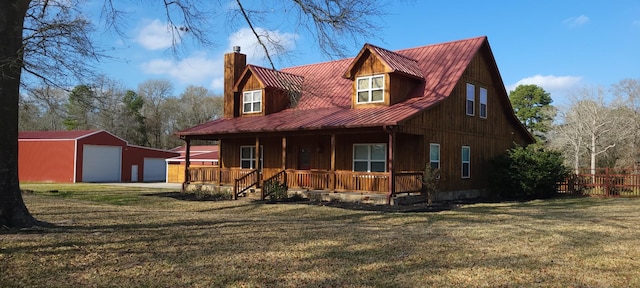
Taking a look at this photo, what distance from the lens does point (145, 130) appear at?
64.5 m

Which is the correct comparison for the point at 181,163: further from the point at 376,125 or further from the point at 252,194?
the point at 376,125

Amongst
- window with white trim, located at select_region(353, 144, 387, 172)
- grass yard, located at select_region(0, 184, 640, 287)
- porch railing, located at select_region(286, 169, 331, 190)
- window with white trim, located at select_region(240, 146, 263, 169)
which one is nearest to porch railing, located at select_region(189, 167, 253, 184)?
window with white trim, located at select_region(240, 146, 263, 169)

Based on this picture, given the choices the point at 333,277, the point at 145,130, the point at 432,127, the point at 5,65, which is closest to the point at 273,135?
the point at 432,127

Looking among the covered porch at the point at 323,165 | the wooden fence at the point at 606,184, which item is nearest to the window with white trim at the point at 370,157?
the covered porch at the point at 323,165

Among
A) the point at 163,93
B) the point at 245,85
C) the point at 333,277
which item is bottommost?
the point at 333,277

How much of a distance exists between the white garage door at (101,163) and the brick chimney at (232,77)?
19035mm

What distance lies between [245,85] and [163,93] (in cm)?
4781

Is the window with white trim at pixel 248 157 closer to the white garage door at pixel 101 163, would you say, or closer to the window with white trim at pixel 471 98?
the window with white trim at pixel 471 98

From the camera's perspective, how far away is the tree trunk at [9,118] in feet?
28.7

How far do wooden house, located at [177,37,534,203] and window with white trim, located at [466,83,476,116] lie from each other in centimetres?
4

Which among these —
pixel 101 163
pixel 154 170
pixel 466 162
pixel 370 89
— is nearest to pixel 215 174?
pixel 370 89

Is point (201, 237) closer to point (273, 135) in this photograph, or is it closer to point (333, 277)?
point (333, 277)

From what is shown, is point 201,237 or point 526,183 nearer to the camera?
point 201,237

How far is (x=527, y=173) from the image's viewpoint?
20.7m
